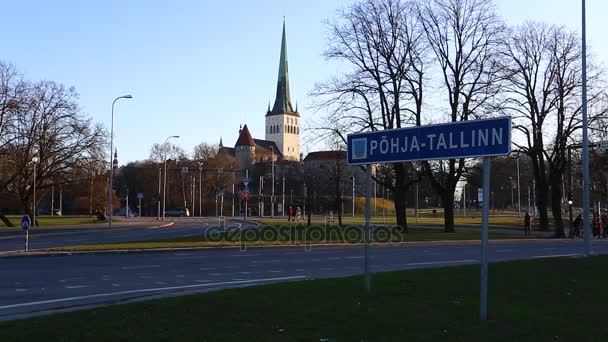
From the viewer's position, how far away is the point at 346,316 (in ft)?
29.1

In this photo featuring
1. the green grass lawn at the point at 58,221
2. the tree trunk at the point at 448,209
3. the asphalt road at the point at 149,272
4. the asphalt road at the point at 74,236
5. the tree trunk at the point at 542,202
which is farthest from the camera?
the green grass lawn at the point at 58,221

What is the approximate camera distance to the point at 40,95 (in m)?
55.2

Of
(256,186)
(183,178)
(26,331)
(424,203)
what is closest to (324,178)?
(183,178)

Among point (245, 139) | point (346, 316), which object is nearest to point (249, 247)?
point (346, 316)

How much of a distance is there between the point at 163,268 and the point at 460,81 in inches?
1244

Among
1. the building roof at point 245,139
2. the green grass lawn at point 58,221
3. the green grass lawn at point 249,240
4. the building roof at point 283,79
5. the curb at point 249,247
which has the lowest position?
the curb at point 249,247

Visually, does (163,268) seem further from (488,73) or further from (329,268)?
(488,73)

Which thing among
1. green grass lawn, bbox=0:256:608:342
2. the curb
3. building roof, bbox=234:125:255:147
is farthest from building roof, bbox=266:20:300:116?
green grass lawn, bbox=0:256:608:342

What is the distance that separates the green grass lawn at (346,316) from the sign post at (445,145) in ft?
2.39

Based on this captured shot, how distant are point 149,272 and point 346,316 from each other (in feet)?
32.6

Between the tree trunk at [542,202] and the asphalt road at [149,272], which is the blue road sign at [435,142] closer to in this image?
the asphalt road at [149,272]

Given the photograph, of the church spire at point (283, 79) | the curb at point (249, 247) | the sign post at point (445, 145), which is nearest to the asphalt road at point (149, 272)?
the curb at point (249, 247)

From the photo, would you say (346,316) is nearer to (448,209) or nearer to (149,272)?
(149,272)

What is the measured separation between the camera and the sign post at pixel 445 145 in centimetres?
859
